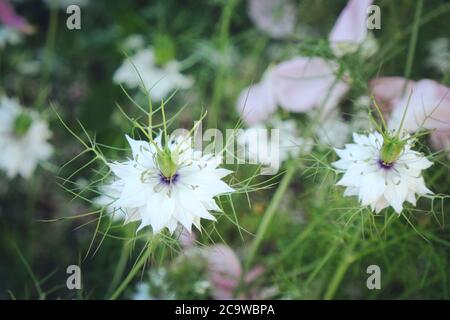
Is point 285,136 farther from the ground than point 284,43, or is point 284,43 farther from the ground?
point 284,43

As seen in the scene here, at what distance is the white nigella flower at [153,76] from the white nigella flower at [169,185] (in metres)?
0.38

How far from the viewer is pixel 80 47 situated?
101 centimetres

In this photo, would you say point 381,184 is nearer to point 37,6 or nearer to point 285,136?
point 285,136

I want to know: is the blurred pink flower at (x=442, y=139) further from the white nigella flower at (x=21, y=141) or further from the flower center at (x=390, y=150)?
the white nigella flower at (x=21, y=141)

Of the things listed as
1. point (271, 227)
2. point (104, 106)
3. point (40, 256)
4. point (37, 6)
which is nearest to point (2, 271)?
point (40, 256)

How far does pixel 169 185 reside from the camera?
16.2 inches

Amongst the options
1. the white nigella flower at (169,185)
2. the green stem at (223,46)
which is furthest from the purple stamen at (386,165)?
the green stem at (223,46)

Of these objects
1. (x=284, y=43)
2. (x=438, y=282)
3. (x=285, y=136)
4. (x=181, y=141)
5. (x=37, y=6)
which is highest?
(x=37, y=6)

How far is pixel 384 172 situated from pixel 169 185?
161mm

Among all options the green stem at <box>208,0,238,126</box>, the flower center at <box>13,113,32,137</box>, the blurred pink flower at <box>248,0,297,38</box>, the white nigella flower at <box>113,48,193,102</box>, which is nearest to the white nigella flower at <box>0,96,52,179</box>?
the flower center at <box>13,113,32,137</box>

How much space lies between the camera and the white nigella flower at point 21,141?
77 centimetres

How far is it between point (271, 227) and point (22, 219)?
0.44 m

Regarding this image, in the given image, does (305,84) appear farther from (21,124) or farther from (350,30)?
(21,124)

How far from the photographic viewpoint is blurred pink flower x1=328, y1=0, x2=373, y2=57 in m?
0.64
